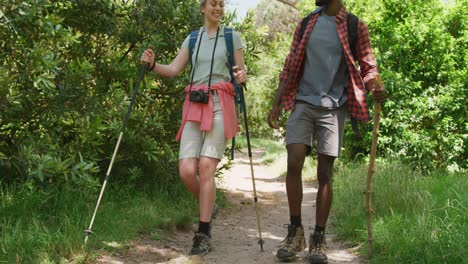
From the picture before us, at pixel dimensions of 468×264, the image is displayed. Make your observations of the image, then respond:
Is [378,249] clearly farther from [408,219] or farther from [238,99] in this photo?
[238,99]

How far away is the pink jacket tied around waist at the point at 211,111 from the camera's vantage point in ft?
15.7

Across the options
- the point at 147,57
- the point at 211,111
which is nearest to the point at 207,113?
the point at 211,111

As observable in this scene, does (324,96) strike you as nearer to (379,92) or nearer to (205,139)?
(379,92)

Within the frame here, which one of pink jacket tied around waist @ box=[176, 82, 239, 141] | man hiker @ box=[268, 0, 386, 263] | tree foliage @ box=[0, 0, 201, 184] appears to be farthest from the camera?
pink jacket tied around waist @ box=[176, 82, 239, 141]

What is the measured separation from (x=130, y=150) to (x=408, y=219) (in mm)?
3254

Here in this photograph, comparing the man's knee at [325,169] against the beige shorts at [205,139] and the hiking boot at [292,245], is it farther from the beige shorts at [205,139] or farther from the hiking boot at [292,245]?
the beige shorts at [205,139]

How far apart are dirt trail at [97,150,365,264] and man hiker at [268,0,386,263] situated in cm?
41

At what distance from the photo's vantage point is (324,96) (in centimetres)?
448

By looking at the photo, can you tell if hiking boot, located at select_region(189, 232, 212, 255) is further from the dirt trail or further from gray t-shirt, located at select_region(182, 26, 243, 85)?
gray t-shirt, located at select_region(182, 26, 243, 85)

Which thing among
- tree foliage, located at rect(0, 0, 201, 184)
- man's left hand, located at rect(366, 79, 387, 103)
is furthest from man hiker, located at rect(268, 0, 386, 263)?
tree foliage, located at rect(0, 0, 201, 184)

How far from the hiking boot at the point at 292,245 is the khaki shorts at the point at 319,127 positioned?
0.68 meters

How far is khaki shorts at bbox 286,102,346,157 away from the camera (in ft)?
14.8

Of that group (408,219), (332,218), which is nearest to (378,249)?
(408,219)

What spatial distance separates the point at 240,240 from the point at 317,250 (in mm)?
1496
